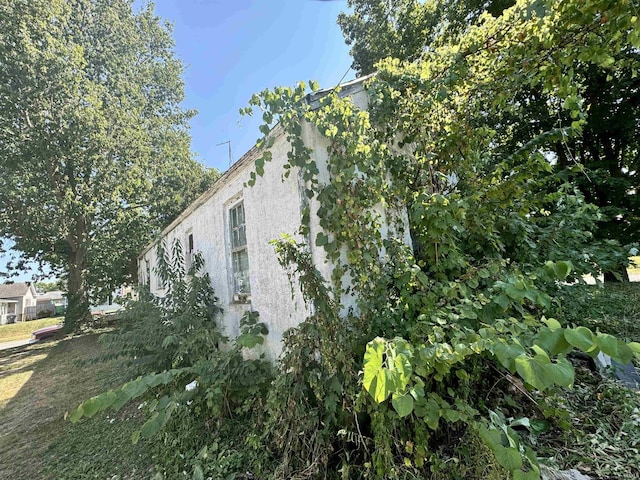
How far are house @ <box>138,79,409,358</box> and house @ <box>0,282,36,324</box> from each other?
4309cm

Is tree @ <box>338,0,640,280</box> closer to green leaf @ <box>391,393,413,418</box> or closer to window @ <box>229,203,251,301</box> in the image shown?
window @ <box>229,203,251,301</box>

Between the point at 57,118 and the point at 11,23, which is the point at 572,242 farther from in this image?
the point at 11,23

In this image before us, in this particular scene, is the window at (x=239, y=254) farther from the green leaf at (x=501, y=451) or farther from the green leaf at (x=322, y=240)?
the green leaf at (x=501, y=451)

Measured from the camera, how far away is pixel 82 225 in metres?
14.2

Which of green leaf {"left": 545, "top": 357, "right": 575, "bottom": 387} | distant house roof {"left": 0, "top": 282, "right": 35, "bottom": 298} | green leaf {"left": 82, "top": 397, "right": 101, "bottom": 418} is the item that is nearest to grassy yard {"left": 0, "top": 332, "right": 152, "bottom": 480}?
green leaf {"left": 82, "top": 397, "right": 101, "bottom": 418}

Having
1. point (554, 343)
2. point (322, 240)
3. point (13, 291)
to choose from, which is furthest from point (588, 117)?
point (13, 291)

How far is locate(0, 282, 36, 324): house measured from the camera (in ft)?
116

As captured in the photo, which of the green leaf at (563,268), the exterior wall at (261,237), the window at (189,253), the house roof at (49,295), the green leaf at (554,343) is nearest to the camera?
the green leaf at (554,343)

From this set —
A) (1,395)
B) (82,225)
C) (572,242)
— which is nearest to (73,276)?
(82,225)

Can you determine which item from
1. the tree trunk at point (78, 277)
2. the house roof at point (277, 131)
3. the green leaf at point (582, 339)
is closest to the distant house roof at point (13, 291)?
the tree trunk at point (78, 277)

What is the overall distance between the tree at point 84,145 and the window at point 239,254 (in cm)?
1149

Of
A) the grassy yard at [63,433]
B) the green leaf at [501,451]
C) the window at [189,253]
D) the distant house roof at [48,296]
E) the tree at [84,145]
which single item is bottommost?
the grassy yard at [63,433]

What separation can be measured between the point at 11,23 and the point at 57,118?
3.51m

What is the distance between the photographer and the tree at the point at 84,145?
12.1 m
